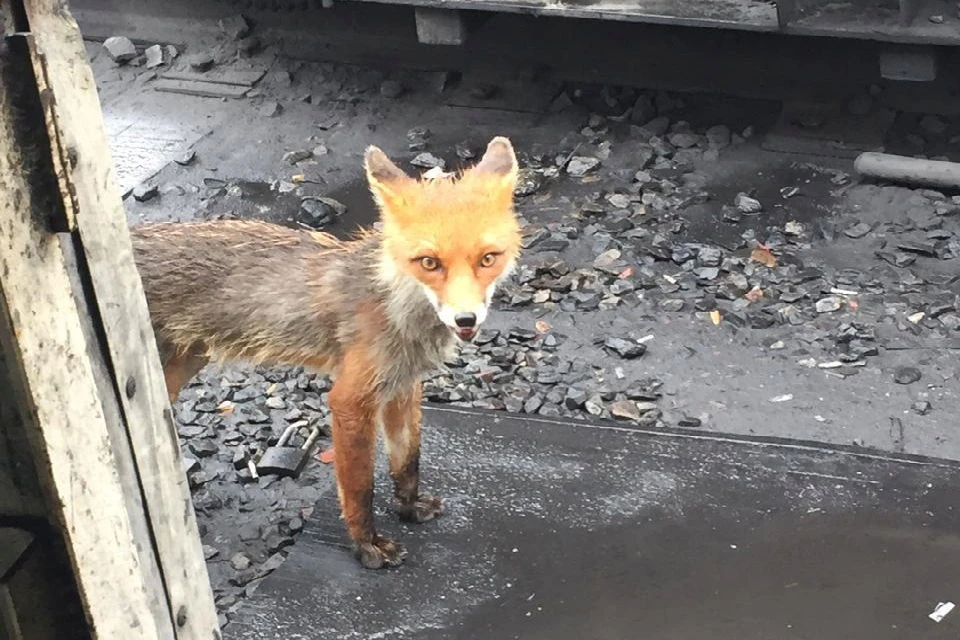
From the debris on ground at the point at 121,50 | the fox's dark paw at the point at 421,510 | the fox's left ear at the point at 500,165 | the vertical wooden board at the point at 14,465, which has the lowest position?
the fox's dark paw at the point at 421,510

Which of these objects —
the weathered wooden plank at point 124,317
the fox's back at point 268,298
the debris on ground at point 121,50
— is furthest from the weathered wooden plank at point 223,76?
the weathered wooden plank at point 124,317

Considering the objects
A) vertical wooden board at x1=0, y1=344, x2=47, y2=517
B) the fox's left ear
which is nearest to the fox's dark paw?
the fox's left ear

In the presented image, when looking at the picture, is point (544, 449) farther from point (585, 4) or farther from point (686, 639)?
point (585, 4)

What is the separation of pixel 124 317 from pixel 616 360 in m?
3.32

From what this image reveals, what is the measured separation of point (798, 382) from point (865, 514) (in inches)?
35.5

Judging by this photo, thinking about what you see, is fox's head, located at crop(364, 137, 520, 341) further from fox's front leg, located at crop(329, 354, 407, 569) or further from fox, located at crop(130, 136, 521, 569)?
fox's front leg, located at crop(329, 354, 407, 569)

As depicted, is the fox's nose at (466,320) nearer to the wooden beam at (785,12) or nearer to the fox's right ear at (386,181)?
the fox's right ear at (386,181)

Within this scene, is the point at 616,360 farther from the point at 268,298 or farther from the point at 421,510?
the point at 268,298

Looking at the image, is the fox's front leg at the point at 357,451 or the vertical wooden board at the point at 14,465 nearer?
the vertical wooden board at the point at 14,465

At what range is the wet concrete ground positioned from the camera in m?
3.46

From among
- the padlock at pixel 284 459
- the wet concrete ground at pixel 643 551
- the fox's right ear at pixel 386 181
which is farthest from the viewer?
the padlock at pixel 284 459

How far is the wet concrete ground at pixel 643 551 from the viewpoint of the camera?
11.4 ft

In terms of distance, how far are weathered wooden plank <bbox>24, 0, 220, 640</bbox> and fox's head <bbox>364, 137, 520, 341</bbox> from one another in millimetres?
1267

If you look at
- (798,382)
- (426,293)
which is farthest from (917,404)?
(426,293)
